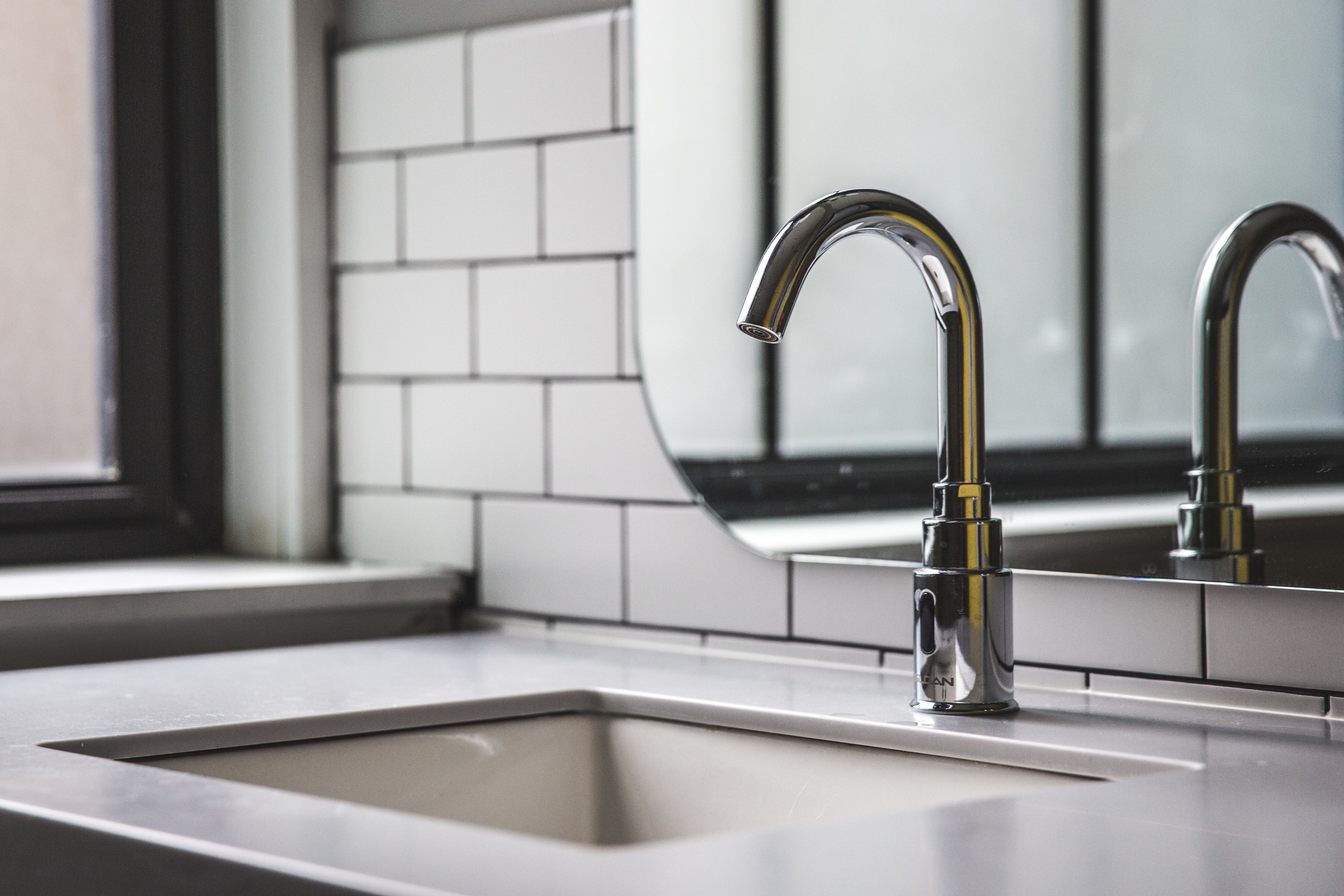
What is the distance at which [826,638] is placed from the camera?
3.81 ft

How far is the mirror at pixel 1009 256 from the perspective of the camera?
0.94m

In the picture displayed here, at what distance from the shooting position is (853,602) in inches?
45.1

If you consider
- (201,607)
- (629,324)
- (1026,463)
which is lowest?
(201,607)

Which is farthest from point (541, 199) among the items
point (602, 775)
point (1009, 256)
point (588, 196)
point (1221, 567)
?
point (1221, 567)

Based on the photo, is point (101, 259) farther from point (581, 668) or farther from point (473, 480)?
point (581, 668)

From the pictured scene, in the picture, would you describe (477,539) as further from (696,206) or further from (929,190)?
(929,190)

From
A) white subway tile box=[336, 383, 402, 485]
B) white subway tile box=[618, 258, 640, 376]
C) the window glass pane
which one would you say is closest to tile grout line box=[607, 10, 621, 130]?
white subway tile box=[618, 258, 640, 376]

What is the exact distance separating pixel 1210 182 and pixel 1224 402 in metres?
0.14

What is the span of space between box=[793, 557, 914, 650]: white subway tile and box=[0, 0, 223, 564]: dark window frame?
652 mm

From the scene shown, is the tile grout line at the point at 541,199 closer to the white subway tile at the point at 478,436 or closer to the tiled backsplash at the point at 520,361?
the tiled backsplash at the point at 520,361

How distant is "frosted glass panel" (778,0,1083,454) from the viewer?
1.10 metres

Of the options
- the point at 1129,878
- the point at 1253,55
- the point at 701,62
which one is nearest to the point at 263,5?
the point at 701,62

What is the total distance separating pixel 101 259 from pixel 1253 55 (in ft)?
3.40

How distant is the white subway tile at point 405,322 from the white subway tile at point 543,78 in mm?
138
